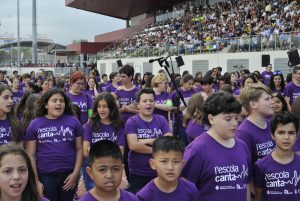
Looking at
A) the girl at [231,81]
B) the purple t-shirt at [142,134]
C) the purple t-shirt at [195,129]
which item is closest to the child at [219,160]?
the purple t-shirt at [142,134]

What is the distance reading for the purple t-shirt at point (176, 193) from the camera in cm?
322

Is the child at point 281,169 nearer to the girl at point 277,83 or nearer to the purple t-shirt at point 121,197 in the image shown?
the purple t-shirt at point 121,197

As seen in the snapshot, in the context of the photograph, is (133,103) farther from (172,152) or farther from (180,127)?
(172,152)

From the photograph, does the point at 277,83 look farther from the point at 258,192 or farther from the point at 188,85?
the point at 258,192

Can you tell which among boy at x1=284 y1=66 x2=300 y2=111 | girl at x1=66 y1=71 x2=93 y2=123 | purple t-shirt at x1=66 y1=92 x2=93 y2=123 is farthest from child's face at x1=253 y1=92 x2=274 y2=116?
boy at x1=284 y1=66 x2=300 y2=111

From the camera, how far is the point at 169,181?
10.5 ft

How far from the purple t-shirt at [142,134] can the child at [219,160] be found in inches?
59.1

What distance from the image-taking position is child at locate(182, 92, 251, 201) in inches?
135

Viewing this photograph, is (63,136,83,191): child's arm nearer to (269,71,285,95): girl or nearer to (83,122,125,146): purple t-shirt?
(83,122,125,146): purple t-shirt

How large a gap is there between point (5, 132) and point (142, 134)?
61.5 inches

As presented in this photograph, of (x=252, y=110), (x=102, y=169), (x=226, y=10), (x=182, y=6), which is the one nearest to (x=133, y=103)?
(x=252, y=110)

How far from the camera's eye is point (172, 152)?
3.26 m

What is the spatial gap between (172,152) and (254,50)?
20478 mm

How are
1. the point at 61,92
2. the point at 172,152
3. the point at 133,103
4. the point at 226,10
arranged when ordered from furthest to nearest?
1. the point at 226,10
2. the point at 133,103
3. the point at 61,92
4. the point at 172,152
